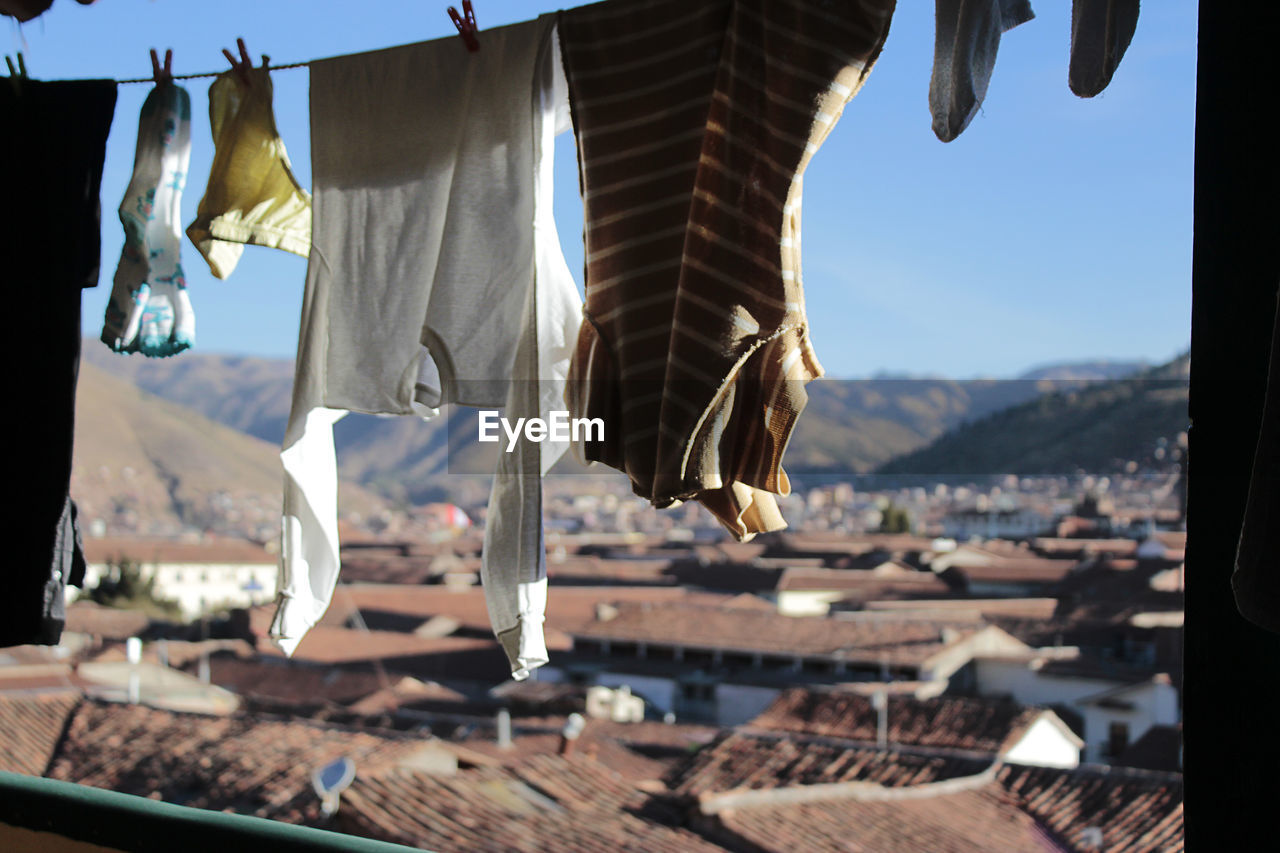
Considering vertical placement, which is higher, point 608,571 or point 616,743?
point 608,571

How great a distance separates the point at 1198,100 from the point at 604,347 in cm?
58

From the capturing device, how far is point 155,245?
4.71 feet

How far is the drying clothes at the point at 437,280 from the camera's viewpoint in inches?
47.0

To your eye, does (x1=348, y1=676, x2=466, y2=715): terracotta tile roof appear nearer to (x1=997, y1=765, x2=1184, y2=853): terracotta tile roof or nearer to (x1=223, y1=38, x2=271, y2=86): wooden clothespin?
(x1=997, y1=765, x2=1184, y2=853): terracotta tile roof

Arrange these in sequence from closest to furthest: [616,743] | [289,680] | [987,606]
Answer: [616,743] < [289,680] < [987,606]

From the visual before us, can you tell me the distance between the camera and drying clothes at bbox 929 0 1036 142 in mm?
1020

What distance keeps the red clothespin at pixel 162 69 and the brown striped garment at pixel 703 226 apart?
593 millimetres

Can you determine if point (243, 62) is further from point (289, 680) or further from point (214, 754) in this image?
point (289, 680)

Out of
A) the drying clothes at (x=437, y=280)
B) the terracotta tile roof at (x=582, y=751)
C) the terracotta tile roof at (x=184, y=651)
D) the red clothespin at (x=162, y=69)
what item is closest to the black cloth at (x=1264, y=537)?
the drying clothes at (x=437, y=280)

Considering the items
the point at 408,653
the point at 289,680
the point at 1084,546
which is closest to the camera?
the point at 289,680

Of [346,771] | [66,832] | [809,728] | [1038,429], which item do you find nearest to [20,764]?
[346,771]

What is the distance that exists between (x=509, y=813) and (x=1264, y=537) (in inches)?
302

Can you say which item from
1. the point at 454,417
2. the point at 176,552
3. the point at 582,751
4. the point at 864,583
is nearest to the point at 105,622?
the point at 176,552

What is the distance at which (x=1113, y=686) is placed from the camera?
551 inches
